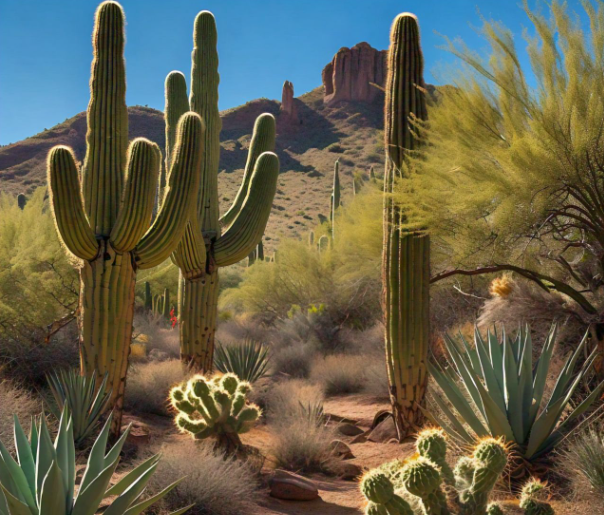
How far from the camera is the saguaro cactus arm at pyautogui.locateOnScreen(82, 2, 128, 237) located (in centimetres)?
741

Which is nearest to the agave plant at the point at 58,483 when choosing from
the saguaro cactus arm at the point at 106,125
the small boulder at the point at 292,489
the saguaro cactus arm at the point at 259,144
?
the small boulder at the point at 292,489

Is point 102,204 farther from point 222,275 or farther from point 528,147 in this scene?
point 222,275

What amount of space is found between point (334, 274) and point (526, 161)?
11.2 m

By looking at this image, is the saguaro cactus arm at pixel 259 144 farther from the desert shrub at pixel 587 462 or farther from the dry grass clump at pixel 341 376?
the desert shrub at pixel 587 462

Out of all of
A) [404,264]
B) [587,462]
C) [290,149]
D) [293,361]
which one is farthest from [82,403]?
[290,149]

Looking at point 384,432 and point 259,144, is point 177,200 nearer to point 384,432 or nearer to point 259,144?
point 384,432

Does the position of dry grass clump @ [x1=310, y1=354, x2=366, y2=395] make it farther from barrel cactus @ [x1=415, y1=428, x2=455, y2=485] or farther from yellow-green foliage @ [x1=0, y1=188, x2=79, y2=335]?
barrel cactus @ [x1=415, y1=428, x2=455, y2=485]

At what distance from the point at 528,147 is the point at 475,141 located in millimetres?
959

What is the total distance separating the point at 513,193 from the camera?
621 centimetres

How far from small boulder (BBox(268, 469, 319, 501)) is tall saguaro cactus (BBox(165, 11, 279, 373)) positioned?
3725mm

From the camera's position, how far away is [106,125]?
7676 millimetres

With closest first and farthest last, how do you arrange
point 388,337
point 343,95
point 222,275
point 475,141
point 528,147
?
point 528,147, point 475,141, point 388,337, point 222,275, point 343,95

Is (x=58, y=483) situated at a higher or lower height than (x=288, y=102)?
lower

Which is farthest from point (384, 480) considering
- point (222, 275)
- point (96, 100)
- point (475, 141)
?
point (222, 275)
